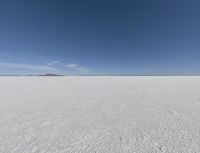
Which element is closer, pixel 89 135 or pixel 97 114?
pixel 89 135

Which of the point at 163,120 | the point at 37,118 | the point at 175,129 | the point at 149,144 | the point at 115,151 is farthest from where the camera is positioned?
the point at 37,118

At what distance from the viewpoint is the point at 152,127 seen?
112 inches

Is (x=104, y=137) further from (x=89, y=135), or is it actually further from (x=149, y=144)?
(x=149, y=144)

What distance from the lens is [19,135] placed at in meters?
2.54

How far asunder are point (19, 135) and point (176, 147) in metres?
3.14

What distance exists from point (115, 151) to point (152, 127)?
1299 mm

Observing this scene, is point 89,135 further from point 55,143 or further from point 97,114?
point 97,114

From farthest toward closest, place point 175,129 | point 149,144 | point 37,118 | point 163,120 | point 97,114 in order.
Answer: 1. point 97,114
2. point 37,118
3. point 163,120
4. point 175,129
5. point 149,144

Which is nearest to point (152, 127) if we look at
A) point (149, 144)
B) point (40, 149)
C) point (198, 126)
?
point (149, 144)

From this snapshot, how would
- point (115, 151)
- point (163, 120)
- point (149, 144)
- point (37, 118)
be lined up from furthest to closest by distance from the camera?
point (37, 118)
point (163, 120)
point (149, 144)
point (115, 151)

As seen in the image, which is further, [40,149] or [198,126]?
[198,126]

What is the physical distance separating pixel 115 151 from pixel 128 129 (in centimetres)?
86

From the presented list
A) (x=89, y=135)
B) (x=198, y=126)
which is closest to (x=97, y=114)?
(x=89, y=135)

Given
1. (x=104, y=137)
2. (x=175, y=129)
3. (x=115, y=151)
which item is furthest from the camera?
(x=175, y=129)
